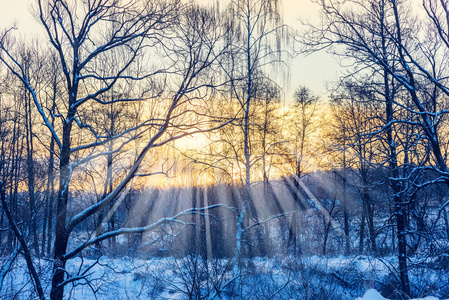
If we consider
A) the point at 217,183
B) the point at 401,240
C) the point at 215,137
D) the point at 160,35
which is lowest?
the point at 401,240

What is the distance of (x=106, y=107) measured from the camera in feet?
51.6

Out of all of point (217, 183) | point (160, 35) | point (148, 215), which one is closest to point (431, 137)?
point (160, 35)

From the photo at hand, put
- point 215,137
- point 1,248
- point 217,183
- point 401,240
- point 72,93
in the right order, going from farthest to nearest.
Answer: point 217,183, point 1,248, point 215,137, point 401,240, point 72,93

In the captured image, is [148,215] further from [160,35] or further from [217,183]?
[160,35]

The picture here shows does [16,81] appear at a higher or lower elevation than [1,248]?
higher

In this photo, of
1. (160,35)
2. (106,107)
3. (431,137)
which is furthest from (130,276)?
(431,137)

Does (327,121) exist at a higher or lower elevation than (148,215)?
higher

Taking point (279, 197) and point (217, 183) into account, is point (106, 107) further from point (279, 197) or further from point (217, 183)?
point (279, 197)

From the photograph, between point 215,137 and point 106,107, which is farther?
point 106,107

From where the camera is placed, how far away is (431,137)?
7359mm

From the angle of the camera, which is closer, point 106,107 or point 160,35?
point 160,35

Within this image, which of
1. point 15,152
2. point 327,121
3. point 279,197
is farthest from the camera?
point 279,197

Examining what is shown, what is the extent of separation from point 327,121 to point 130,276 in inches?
529

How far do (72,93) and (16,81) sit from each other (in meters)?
11.4
